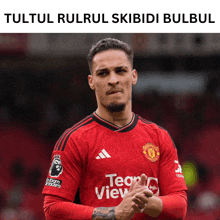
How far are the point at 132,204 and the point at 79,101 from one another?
11056 millimetres

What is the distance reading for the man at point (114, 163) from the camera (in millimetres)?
2615

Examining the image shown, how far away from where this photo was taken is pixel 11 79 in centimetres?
1348

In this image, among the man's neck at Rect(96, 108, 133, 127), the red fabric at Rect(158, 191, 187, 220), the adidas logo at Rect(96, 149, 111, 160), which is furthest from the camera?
the man's neck at Rect(96, 108, 133, 127)

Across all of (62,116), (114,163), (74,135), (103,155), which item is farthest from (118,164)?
(62,116)

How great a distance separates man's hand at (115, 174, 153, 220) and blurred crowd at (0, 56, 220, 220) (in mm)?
10235

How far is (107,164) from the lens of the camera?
279cm

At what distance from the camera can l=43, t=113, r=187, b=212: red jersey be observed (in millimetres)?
2756

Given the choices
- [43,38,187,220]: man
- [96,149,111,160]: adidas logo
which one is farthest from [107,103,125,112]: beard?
[96,149,111,160]: adidas logo

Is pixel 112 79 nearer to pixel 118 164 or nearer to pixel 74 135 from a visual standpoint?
pixel 74 135

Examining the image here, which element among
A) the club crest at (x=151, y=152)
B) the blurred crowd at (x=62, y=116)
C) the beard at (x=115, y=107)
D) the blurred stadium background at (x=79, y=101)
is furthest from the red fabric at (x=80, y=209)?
the blurred crowd at (x=62, y=116)

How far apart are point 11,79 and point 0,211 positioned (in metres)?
5.07

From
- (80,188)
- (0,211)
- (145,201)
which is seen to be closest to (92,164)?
(80,188)

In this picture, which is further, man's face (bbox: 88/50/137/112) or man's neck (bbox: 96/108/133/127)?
man's neck (bbox: 96/108/133/127)

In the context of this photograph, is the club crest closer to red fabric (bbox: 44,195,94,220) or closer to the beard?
the beard
